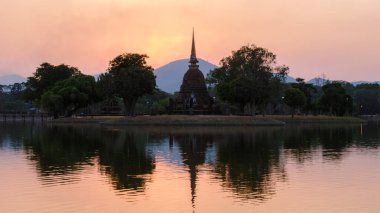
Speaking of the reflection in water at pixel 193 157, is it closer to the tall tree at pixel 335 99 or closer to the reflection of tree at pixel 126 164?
the reflection of tree at pixel 126 164

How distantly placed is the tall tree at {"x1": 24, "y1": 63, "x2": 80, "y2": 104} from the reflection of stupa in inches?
1512

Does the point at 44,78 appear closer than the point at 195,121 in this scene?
No

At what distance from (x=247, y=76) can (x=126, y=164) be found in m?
88.5

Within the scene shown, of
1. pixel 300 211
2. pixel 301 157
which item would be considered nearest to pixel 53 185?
pixel 300 211

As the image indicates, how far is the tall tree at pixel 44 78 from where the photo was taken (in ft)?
516

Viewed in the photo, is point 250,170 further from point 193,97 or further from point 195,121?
point 193,97

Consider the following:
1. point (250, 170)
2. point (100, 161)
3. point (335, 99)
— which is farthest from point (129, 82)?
point (250, 170)

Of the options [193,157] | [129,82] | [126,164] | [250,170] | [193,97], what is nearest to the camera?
[250,170]

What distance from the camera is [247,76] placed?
411ft

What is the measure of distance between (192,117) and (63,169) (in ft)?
245

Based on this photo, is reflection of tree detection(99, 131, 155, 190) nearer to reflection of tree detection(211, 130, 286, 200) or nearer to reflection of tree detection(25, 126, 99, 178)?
reflection of tree detection(25, 126, 99, 178)

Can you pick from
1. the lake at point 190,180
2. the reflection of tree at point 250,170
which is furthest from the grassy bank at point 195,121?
the lake at point 190,180

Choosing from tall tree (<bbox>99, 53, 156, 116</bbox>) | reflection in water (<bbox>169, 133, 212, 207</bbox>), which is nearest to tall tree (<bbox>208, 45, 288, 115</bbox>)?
tall tree (<bbox>99, 53, 156, 116</bbox>)

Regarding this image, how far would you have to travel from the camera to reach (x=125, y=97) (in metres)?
122
